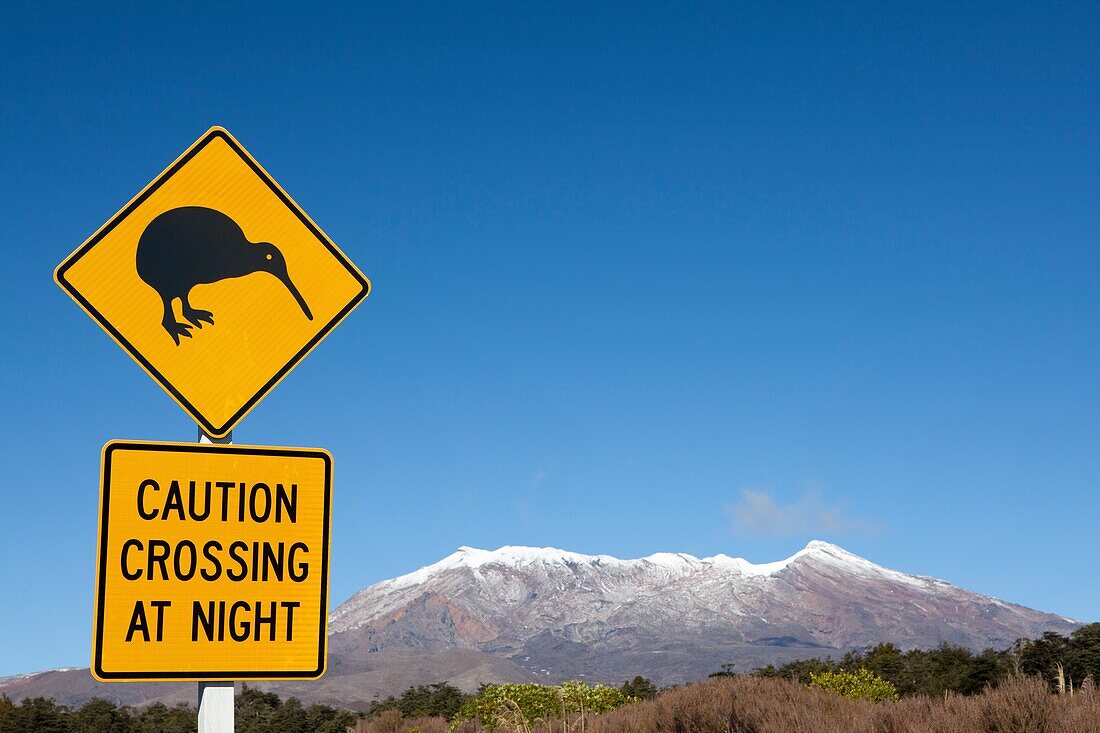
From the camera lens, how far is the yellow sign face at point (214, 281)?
12.0 ft

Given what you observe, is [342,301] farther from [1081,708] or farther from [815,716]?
[815,716]

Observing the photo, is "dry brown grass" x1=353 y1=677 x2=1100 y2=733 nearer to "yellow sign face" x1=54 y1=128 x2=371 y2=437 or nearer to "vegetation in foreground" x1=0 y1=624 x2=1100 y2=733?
"vegetation in foreground" x1=0 y1=624 x2=1100 y2=733

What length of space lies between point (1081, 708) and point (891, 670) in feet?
137

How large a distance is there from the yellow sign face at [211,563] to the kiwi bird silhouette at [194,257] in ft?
1.65

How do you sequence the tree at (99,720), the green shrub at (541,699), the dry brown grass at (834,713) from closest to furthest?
the dry brown grass at (834,713) → the green shrub at (541,699) → the tree at (99,720)

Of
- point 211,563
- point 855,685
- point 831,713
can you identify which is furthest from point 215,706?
point 855,685

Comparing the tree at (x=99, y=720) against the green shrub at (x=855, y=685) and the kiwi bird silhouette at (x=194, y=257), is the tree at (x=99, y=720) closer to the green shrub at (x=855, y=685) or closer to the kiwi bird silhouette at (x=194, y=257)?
the green shrub at (x=855, y=685)

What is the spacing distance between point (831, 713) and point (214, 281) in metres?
10.7

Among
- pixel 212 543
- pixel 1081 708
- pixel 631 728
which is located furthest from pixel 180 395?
pixel 631 728

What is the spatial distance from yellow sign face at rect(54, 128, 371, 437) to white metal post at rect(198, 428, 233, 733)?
81 cm

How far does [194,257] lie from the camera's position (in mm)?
3754

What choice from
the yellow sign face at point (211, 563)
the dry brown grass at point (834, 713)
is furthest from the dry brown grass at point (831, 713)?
the yellow sign face at point (211, 563)

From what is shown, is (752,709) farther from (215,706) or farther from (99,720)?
(99,720)

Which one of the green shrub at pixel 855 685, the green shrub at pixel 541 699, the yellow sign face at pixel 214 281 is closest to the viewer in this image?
the yellow sign face at pixel 214 281
